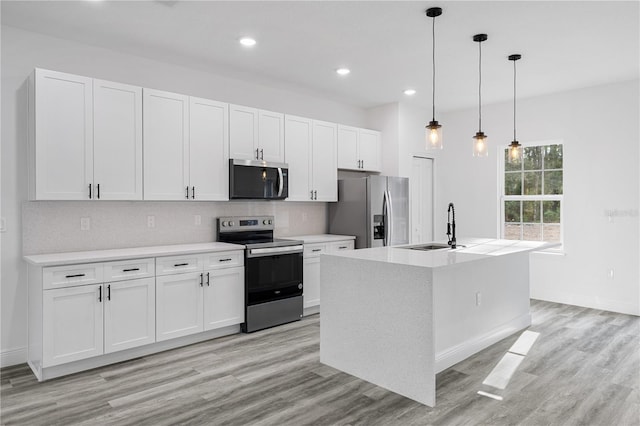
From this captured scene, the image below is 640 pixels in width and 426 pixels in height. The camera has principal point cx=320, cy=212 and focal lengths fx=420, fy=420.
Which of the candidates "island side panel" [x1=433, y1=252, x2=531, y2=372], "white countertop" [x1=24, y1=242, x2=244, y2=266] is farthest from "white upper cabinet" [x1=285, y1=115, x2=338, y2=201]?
"island side panel" [x1=433, y1=252, x2=531, y2=372]

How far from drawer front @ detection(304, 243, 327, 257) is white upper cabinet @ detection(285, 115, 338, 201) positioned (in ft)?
1.95

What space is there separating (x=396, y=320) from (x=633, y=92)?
4.32 meters

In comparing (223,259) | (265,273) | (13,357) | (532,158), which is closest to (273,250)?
(265,273)

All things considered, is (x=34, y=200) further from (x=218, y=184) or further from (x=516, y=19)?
(x=516, y=19)

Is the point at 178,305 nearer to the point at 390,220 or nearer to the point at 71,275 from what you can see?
the point at 71,275

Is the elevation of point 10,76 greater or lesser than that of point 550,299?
greater

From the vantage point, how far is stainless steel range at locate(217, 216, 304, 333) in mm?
4164

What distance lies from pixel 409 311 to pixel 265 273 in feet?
6.20

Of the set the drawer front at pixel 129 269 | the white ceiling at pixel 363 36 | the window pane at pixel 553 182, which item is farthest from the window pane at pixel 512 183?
the drawer front at pixel 129 269

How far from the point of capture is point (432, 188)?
6742 mm

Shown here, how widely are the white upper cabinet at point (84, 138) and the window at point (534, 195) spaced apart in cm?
495

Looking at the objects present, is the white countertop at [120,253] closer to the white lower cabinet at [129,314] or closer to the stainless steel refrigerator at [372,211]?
the white lower cabinet at [129,314]

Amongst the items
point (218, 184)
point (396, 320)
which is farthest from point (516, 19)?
point (218, 184)

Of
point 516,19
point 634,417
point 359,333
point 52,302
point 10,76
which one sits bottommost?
point 634,417
